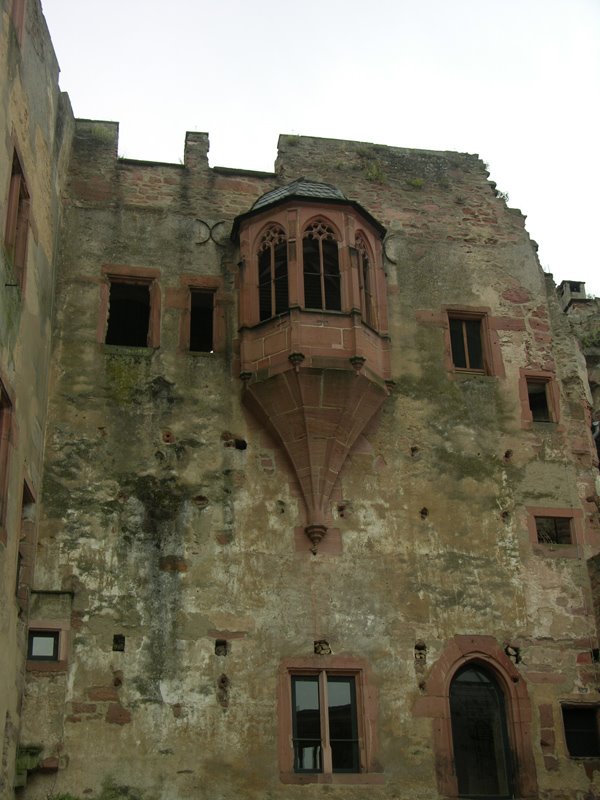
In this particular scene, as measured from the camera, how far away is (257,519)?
18016mm

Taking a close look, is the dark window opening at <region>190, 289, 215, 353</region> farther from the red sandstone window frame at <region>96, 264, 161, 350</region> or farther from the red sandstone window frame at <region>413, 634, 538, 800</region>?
the red sandstone window frame at <region>413, 634, 538, 800</region>

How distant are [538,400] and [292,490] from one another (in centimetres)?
524

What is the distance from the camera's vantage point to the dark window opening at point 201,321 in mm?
20047

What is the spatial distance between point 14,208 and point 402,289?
24.8ft

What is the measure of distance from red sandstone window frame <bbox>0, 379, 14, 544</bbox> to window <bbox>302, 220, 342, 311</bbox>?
5.95 metres

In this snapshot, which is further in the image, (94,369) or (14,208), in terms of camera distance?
(94,369)

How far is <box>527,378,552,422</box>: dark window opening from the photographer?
66.7 ft

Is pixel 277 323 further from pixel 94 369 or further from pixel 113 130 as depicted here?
pixel 113 130

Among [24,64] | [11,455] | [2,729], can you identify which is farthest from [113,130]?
[2,729]

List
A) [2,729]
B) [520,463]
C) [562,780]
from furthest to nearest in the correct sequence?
Answer: [520,463], [562,780], [2,729]

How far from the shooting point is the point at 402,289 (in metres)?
20.6

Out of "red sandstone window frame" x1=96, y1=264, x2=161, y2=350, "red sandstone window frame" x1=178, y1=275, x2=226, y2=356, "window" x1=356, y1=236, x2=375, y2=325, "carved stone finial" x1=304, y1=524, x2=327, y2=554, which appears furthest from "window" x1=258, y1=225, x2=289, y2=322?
"carved stone finial" x1=304, y1=524, x2=327, y2=554

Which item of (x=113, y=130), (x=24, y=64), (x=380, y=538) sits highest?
(x=113, y=130)

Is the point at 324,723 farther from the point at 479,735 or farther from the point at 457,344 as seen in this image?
the point at 457,344
